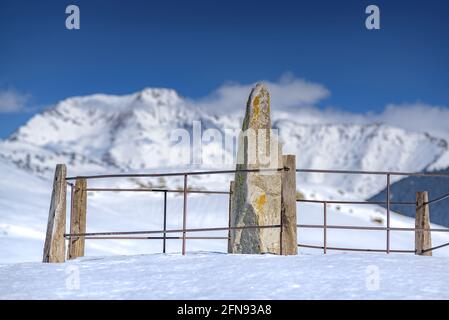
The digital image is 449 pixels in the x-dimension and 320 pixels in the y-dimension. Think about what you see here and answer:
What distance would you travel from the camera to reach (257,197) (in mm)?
11727

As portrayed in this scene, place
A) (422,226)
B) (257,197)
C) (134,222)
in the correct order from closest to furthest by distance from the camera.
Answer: (257,197), (422,226), (134,222)

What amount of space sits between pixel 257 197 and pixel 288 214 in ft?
4.76

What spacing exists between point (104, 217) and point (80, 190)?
18.0 metres

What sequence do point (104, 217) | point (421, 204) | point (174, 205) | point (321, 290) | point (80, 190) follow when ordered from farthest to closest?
point (174, 205), point (104, 217), point (421, 204), point (80, 190), point (321, 290)

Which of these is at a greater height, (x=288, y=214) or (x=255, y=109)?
(x=255, y=109)

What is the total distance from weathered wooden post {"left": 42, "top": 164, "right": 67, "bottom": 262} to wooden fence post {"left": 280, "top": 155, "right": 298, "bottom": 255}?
134 inches

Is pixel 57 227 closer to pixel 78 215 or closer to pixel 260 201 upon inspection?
pixel 78 215

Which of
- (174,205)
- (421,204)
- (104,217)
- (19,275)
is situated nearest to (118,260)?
(19,275)

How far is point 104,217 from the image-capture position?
1177 inches

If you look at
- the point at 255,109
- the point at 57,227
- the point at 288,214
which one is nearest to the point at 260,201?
the point at 288,214

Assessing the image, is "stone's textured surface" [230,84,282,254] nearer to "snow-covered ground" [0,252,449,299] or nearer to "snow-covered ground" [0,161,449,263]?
"snow-covered ground" [0,252,449,299]

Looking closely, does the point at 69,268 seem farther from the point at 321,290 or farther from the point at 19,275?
the point at 321,290

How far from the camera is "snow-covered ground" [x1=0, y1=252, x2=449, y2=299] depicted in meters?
7.68
